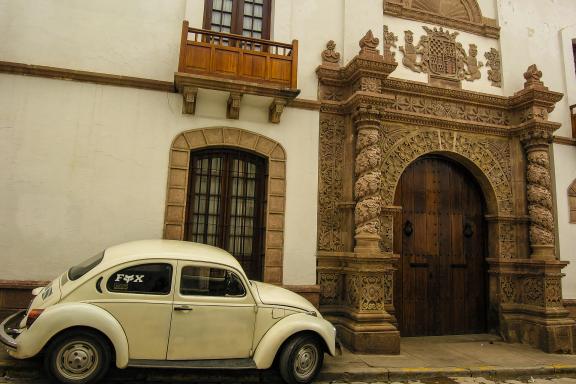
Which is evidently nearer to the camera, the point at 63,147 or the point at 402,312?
the point at 63,147

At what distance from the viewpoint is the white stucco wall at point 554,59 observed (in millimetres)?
8953

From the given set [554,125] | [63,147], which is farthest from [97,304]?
[554,125]

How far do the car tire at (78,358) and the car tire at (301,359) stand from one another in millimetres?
2000

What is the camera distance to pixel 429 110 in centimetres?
854

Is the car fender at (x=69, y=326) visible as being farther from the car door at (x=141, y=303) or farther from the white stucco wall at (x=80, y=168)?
the white stucco wall at (x=80, y=168)

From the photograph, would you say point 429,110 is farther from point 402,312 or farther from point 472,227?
point 402,312

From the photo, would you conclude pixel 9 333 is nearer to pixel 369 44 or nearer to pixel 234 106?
pixel 234 106

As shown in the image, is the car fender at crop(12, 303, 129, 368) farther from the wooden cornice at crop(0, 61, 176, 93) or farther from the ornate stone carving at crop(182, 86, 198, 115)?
the wooden cornice at crop(0, 61, 176, 93)

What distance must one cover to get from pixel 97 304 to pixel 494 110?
8.32m

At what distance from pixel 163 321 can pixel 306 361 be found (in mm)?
1829

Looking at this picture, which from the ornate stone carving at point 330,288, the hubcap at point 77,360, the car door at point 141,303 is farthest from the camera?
the ornate stone carving at point 330,288

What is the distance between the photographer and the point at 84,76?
7016 millimetres

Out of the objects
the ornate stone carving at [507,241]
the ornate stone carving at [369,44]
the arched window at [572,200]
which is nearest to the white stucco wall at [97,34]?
the ornate stone carving at [369,44]

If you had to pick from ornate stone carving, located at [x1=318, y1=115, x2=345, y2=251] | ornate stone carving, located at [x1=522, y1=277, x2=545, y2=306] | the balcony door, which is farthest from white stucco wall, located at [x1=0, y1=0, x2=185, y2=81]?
ornate stone carving, located at [x1=522, y1=277, x2=545, y2=306]
